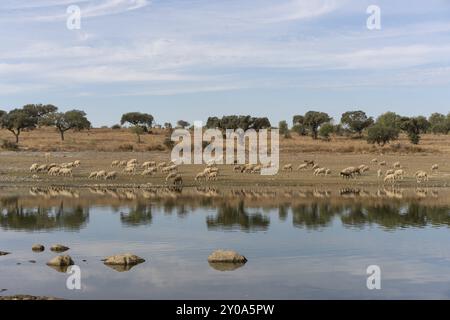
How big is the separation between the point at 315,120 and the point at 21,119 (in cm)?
3671

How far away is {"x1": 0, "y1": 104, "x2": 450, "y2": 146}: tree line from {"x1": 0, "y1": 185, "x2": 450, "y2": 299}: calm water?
37.7m

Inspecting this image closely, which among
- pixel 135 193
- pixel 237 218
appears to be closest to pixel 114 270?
pixel 237 218

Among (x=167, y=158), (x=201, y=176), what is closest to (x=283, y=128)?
(x=167, y=158)

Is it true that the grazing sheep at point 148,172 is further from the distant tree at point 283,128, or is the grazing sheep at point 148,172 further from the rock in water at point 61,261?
the distant tree at point 283,128

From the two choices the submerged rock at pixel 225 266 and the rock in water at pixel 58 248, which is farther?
the rock in water at pixel 58 248

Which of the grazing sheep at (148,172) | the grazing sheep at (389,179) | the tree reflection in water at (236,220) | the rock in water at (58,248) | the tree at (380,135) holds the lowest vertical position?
the tree reflection in water at (236,220)

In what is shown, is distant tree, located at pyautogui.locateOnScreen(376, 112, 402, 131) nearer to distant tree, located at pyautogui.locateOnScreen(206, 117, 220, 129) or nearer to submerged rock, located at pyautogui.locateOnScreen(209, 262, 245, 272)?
distant tree, located at pyautogui.locateOnScreen(206, 117, 220, 129)

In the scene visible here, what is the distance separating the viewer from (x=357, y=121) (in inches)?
3344

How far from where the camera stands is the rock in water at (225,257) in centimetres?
1538

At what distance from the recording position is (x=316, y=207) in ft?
85.0

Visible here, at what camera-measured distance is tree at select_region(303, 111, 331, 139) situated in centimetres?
8325

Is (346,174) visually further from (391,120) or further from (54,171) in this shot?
(391,120)

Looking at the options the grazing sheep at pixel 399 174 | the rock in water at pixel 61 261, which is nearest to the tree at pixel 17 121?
the grazing sheep at pixel 399 174
